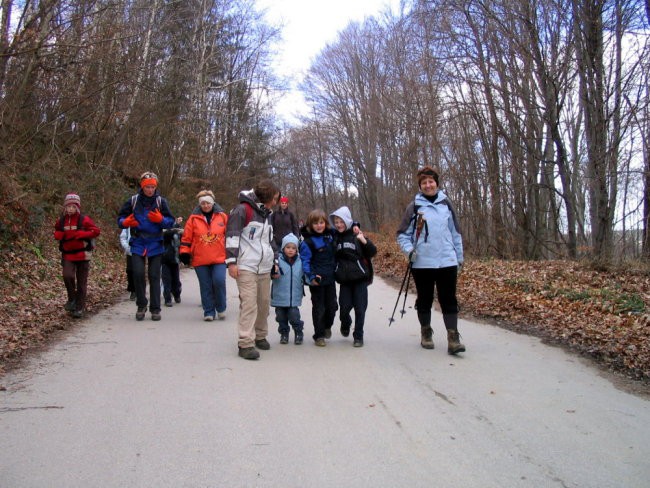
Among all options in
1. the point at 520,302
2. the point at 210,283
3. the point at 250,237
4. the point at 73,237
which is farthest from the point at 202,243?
the point at 520,302

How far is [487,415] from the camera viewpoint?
4.48 metres

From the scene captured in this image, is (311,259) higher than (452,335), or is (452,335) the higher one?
(311,259)

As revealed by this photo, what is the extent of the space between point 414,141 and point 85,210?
13239 mm

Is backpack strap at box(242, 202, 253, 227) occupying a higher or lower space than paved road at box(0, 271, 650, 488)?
higher

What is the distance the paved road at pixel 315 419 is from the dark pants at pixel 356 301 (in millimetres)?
277

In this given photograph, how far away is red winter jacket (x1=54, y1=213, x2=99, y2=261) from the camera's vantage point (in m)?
8.07

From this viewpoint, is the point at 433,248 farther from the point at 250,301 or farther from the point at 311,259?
the point at 250,301

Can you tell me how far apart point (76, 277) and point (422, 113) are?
1574 centimetres

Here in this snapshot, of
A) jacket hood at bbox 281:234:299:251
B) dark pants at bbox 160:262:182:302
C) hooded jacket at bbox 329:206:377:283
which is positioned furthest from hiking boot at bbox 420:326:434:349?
dark pants at bbox 160:262:182:302

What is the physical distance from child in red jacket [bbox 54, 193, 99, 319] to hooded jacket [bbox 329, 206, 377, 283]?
3755 mm

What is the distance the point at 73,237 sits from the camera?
8.08 metres

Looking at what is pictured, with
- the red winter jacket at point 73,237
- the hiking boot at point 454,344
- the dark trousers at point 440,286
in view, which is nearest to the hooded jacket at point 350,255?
the dark trousers at point 440,286

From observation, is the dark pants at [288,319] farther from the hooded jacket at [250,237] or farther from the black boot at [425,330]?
the black boot at [425,330]

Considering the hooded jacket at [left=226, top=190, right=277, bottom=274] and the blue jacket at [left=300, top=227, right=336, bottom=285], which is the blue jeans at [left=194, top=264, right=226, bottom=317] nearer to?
the blue jacket at [left=300, top=227, right=336, bottom=285]
